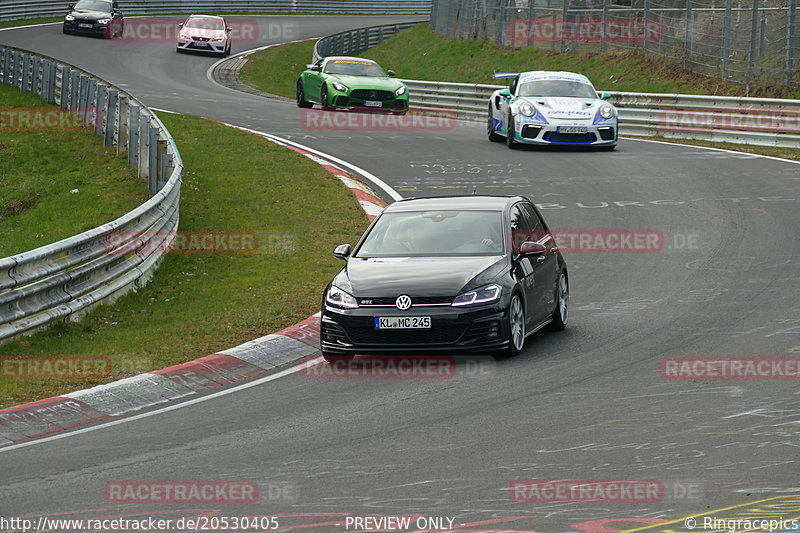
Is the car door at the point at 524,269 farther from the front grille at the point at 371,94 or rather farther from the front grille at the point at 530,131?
the front grille at the point at 371,94

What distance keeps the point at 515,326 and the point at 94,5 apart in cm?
4603

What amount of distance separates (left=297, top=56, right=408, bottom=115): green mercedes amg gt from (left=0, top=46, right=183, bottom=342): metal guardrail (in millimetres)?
8087

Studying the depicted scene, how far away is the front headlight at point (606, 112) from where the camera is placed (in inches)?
989

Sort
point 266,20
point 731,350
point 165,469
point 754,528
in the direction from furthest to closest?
1. point 266,20
2. point 731,350
3. point 165,469
4. point 754,528

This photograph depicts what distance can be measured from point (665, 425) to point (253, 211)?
11.5 m

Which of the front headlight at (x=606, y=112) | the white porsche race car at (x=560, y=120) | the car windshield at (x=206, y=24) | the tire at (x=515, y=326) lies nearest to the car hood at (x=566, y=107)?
the white porsche race car at (x=560, y=120)

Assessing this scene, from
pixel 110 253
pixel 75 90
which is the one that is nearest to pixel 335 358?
pixel 110 253

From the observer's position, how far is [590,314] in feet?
41.5

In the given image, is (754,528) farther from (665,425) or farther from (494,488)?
(665,425)

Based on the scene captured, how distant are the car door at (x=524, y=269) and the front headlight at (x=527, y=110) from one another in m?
13.4

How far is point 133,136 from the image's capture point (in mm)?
21016

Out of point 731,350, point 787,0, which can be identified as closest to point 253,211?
point 731,350

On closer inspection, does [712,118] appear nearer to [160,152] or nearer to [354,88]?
[354,88]
